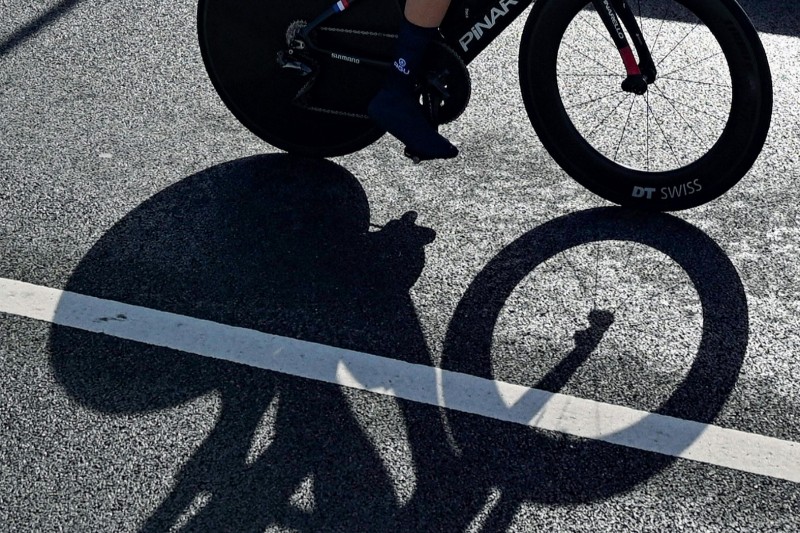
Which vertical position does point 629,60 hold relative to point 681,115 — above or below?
above

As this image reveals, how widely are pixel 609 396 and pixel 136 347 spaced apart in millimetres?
1621

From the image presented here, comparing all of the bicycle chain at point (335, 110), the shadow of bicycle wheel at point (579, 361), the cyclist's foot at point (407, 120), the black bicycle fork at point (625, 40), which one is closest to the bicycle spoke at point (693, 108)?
the shadow of bicycle wheel at point (579, 361)

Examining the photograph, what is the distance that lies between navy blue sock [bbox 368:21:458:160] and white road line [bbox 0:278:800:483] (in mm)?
1014

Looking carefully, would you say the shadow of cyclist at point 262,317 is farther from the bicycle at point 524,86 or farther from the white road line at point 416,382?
the bicycle at point 524,86

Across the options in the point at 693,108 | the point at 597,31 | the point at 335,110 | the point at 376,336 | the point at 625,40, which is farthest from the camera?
the point at 597,31

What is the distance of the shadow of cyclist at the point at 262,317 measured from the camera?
119 inches

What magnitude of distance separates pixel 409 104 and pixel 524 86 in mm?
492

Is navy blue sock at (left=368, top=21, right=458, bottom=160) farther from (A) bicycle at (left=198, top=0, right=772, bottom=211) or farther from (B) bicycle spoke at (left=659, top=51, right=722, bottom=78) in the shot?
(B) bicycle spoke at (left=659, top=51, right=722, bottom=78)

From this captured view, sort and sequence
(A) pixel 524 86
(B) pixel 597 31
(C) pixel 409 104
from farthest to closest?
(B) pixel 597 31 → (A) pixel 524 86 → (C) pixel 409 104

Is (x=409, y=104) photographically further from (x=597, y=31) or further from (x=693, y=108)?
(x=597, y=31)

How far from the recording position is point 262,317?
3.71 metres

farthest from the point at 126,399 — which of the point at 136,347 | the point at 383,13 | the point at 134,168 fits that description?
the point at 383,13

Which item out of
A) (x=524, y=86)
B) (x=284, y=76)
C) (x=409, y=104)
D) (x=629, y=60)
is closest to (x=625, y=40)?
(x=629, y=60)

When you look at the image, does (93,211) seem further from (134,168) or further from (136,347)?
(136,347)
